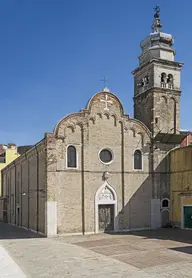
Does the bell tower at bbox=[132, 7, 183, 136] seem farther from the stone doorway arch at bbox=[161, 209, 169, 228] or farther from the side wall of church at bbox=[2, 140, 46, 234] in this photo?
the side wall of church at bbox=[2, 140, 46, 234]

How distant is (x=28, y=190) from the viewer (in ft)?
96.9

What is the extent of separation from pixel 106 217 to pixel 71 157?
5582 millimetres

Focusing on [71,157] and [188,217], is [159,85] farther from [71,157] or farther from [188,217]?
[188,217]

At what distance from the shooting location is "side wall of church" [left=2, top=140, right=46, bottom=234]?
25.2 meters

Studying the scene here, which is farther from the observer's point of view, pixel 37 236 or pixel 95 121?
pixel 95 121

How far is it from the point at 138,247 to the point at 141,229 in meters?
8.14

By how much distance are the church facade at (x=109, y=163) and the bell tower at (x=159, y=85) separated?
0.30 ft

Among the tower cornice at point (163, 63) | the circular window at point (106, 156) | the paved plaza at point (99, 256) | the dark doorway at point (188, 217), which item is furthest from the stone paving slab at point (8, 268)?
the tower cornice at point (163, 63)

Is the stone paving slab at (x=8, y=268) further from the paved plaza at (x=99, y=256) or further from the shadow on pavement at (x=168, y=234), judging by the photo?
the shadow on pavement at (x=168, y=234)

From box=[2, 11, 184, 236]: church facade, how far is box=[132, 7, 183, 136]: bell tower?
9 centimetres

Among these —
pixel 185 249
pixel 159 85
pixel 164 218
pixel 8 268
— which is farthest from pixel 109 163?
pixel 8 268

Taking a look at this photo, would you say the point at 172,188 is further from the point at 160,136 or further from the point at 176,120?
the point at 176,120

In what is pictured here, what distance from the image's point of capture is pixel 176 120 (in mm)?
30156

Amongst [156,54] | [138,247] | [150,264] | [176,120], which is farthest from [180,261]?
[156,54]
